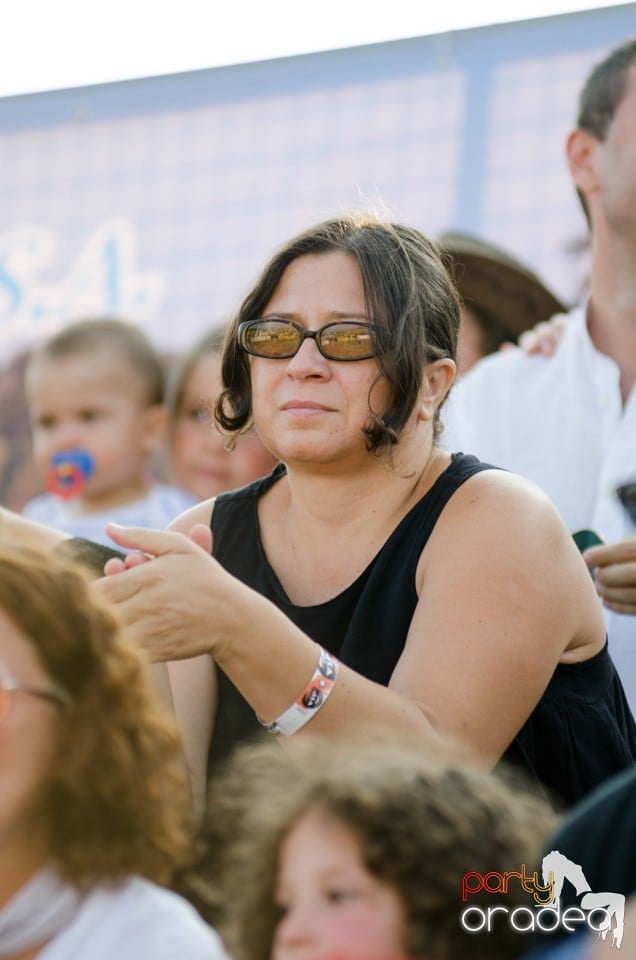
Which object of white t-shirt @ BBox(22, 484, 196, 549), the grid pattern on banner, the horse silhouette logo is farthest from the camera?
the grid pattern on banner

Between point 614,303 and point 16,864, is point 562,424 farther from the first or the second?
point 16,864

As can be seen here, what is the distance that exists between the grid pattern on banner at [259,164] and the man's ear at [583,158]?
104cm

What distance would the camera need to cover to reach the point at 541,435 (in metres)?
3.25

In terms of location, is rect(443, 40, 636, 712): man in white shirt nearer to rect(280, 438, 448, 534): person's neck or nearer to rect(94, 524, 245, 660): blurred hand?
rect(280, 438, 448, 534): person's neck

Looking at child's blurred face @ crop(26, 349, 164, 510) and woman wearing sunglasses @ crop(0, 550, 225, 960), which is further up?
woman wearing sunglasses @ crop(0, 550, 225, 960)

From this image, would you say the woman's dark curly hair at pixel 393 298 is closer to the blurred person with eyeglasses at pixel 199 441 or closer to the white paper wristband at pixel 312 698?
the white paper wristband at pixel 312 698

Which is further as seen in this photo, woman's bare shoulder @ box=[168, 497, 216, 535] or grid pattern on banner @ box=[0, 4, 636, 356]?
grid pattern on banner @ box=[0, 4, 636, 356]

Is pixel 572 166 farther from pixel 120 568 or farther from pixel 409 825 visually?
pixel 409 825

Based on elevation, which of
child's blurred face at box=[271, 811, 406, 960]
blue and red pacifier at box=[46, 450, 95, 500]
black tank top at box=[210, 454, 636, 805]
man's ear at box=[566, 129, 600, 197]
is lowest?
blue and red pacifier at box=[46, 450, 95, 500]

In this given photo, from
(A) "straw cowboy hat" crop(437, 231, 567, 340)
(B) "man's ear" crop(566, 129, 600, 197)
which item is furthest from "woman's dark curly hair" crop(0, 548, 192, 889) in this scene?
(A) "straw cowboy hat" crop(437, 231, 567, 340)

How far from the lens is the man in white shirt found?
312cm

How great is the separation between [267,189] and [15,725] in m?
4.33

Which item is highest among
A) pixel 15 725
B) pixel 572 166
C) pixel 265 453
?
pixel 572 166

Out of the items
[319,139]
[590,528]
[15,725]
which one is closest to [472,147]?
[319,139]
